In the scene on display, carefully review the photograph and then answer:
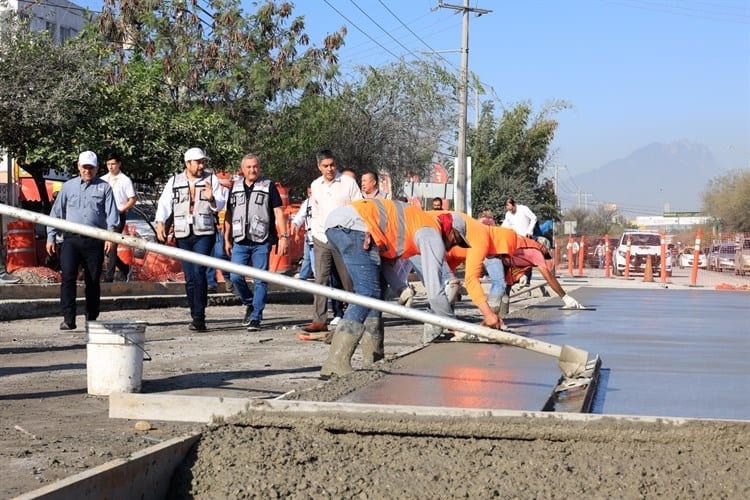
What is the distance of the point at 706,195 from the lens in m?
112

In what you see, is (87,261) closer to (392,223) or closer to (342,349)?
(342,349)

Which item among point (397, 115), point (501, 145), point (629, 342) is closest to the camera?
point (629, 342)

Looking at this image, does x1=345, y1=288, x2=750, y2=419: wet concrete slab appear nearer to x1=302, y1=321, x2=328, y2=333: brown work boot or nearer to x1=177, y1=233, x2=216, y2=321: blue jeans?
x1=302, y1=321, x2=328, y2=333: brown work boot

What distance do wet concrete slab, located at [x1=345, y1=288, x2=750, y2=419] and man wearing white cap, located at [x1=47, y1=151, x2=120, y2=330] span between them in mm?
3366

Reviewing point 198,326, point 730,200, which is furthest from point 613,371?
point 730,200

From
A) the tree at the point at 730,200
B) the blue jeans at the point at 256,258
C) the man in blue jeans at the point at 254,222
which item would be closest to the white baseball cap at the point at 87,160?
the man in blue jeans at the point at 254,222

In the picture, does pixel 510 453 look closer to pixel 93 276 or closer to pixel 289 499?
pixel 289 499

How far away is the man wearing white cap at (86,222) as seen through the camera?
1066 centimetres

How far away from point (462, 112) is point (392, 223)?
92.1 feet

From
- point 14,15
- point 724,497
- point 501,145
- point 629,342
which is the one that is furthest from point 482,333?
point 501,145

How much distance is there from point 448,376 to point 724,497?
3.17 m

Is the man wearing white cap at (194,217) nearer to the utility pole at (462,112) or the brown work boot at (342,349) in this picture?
the brown work boot at (342,349)

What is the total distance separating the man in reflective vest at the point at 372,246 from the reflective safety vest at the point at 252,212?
141 inches

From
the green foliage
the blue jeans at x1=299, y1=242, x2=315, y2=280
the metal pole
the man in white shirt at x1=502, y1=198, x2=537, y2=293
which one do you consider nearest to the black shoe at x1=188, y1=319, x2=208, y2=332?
the blue jeans at x1=299, y1=242, x2=315, y2=280
